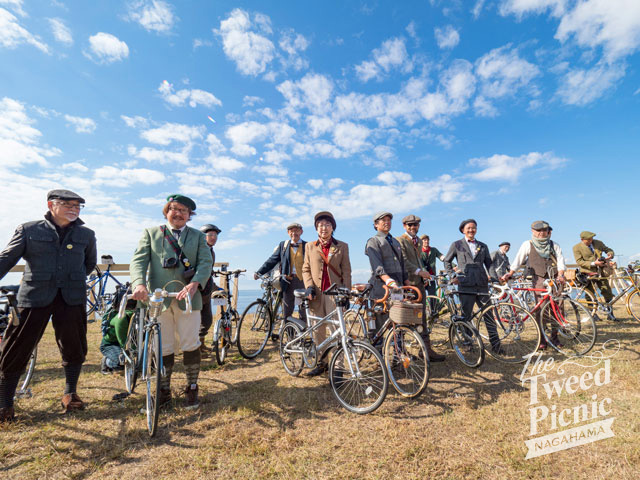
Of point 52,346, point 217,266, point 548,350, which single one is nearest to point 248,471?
point 548,350

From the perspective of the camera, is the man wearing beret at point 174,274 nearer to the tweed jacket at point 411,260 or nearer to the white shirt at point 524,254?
the tweed jacket at point 411,260

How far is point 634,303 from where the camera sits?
6238 millimetres

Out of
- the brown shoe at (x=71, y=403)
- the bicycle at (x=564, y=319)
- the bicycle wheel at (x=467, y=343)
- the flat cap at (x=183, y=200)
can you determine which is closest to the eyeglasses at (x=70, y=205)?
the flat cap at (x=183, y=200)

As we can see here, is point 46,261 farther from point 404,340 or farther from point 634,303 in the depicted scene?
point 634,303

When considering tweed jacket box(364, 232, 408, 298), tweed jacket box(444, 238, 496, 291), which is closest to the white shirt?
tweed jacket box(444, 238, 496, 291)

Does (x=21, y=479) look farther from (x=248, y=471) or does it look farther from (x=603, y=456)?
(x=603, y=456)

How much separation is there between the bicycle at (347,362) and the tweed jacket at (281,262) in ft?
6.22

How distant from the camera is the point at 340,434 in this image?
2.91m

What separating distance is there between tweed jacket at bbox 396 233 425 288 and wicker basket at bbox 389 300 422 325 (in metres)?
1.46

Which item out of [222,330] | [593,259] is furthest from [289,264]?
[593,259]

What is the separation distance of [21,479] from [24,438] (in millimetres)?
767

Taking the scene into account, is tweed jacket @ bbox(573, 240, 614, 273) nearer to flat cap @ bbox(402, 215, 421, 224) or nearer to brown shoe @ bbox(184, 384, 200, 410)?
flat cap @ bbox(402, 215, 421, 224)

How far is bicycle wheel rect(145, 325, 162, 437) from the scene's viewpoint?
288 cm

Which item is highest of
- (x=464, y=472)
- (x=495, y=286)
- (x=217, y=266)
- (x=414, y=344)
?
(x=217, y=266)
